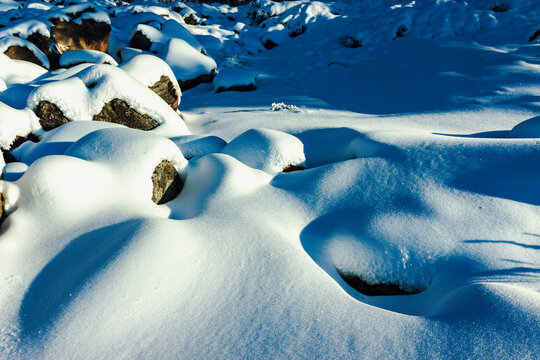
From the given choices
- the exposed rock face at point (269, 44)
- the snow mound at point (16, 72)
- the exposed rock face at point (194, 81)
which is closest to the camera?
the snow mound at point (16, 72)

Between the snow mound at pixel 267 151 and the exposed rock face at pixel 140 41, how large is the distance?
5545mm

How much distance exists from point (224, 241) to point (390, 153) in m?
1.38

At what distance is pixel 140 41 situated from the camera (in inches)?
283

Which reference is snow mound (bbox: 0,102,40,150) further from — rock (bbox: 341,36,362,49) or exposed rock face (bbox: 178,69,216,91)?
rock (bbox: 341,36,362,49)

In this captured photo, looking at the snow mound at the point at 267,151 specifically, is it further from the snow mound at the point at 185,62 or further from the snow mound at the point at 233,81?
the snow mound at the point at 185,62

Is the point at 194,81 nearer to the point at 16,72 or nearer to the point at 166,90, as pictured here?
the point at 166,90

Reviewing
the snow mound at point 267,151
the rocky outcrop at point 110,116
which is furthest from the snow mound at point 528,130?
the rocky outcrop at point 110,116

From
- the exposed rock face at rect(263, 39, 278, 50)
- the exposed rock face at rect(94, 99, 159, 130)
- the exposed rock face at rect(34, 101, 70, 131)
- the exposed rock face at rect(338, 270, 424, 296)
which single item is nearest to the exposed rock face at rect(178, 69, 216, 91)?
the exposed rock face at rect(94, 99, 159, 130)

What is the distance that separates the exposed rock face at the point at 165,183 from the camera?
2072 mm

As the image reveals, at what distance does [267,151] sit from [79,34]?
594 centimetres

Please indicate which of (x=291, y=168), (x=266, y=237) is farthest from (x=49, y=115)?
(x=266, y=237)

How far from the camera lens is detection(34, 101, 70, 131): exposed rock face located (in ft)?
9.71

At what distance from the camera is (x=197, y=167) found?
2334 millimetres

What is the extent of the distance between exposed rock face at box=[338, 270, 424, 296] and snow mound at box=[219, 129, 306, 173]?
105 centimetres
